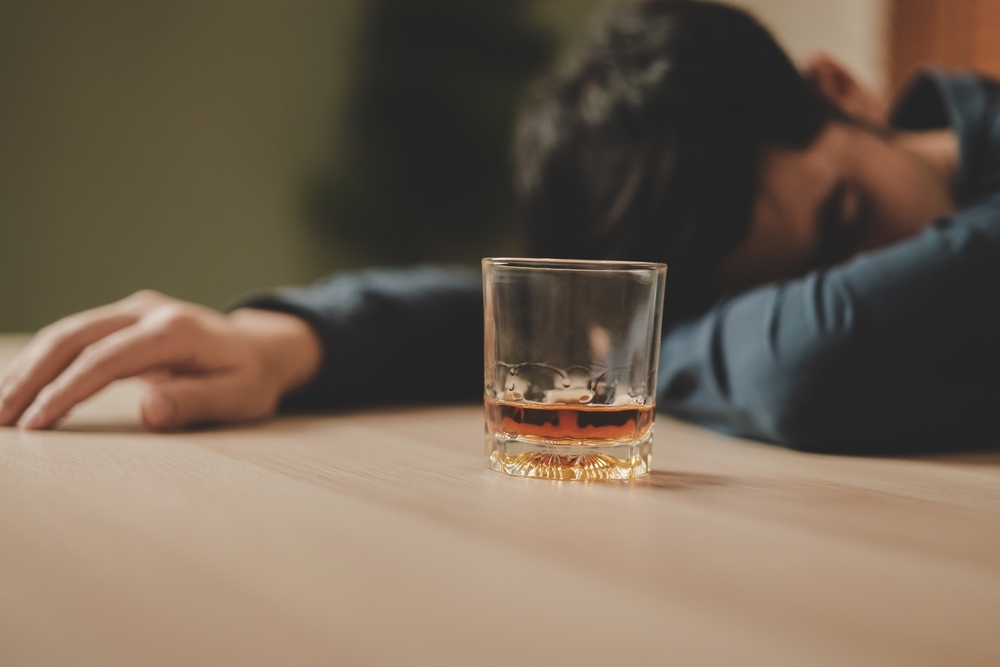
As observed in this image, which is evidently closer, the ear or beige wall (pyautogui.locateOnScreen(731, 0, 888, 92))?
the ear

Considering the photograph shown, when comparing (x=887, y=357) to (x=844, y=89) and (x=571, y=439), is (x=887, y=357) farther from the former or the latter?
(x=844, y=89)

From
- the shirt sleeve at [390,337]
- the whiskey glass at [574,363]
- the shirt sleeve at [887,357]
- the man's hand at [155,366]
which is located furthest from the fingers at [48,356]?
the shirt sleeve at [887,357]

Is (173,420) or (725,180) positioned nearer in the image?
(173,420)

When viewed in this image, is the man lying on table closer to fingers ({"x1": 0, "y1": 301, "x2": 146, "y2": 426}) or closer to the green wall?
fingers ({"x1": 0, "y1": 301, "x2": 146, "y2": 426})

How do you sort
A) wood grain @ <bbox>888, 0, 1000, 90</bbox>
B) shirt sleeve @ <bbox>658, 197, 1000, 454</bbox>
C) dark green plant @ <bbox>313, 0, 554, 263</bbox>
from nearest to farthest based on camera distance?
shirt sleeve @ <bbox>658, 197, 1000, 454</bbox>
wood grain @ <bbox>888, 0, 1000, 90</bbox>
dark green plant @ <bbox>313, 0, 554, 263</bbox>

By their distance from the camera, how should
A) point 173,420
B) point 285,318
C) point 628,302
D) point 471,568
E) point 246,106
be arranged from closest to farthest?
point 471,568
point 628,302
point 173,420
point 285,318
point 246,106

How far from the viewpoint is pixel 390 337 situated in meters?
0.81

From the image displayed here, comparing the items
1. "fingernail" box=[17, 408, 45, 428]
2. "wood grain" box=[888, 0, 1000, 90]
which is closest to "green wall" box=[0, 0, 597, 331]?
"fingernail" box=[17, 408, 45, 428]

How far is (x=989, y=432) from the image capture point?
633 millimetres

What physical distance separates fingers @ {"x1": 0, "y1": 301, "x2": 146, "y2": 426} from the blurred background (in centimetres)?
94

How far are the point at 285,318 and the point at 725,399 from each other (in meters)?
0.40

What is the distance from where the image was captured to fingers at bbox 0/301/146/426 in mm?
589

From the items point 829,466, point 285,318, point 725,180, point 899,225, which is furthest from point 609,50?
point 829,466

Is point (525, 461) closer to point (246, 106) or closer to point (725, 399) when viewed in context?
point (725, 399)
